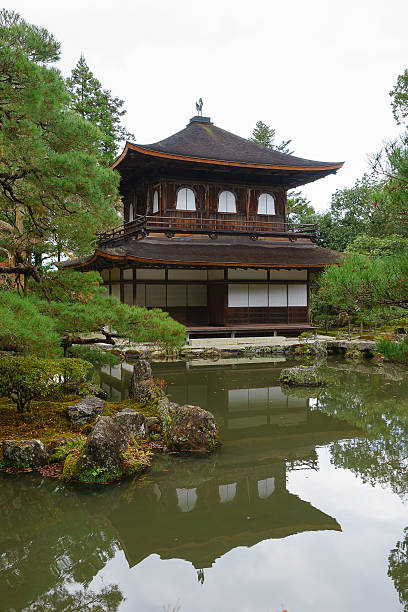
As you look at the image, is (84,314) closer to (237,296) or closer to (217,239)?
(237,296)

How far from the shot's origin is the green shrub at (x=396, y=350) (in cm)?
528

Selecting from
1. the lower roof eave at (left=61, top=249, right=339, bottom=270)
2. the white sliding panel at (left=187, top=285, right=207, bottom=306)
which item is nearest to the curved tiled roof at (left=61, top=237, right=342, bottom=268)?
the lower roof eave at (left=61, top=249, right=339, bottom=270)

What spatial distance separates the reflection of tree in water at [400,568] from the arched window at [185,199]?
16968 millimetres

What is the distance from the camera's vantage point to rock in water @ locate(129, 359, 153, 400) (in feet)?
31.2

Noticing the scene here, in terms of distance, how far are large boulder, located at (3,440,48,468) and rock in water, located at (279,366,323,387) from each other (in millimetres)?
7387

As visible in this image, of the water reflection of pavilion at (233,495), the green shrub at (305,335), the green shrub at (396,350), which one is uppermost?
the green shrub at (396,350)

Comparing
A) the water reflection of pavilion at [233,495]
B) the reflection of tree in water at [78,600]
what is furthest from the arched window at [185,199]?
the reflection of tree in water at [78,600]

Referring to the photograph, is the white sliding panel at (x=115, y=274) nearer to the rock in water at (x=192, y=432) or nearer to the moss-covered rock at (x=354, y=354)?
the moss-covered rock at (x=354, y=354)

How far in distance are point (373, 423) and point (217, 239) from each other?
1247 centimetres

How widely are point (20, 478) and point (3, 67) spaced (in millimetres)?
4784

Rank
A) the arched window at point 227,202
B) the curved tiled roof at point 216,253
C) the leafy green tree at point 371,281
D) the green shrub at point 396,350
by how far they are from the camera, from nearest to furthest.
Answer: the leafy green tree at point 371,281
the green shrub at point 396,350
the curved tiled roof at point 216,253
the arched window at point 227,202

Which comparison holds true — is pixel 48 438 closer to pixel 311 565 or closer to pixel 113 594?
pixel 113 594

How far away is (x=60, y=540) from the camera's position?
4750 mm

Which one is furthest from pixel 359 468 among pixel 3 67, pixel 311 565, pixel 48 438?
pixel 3 67
